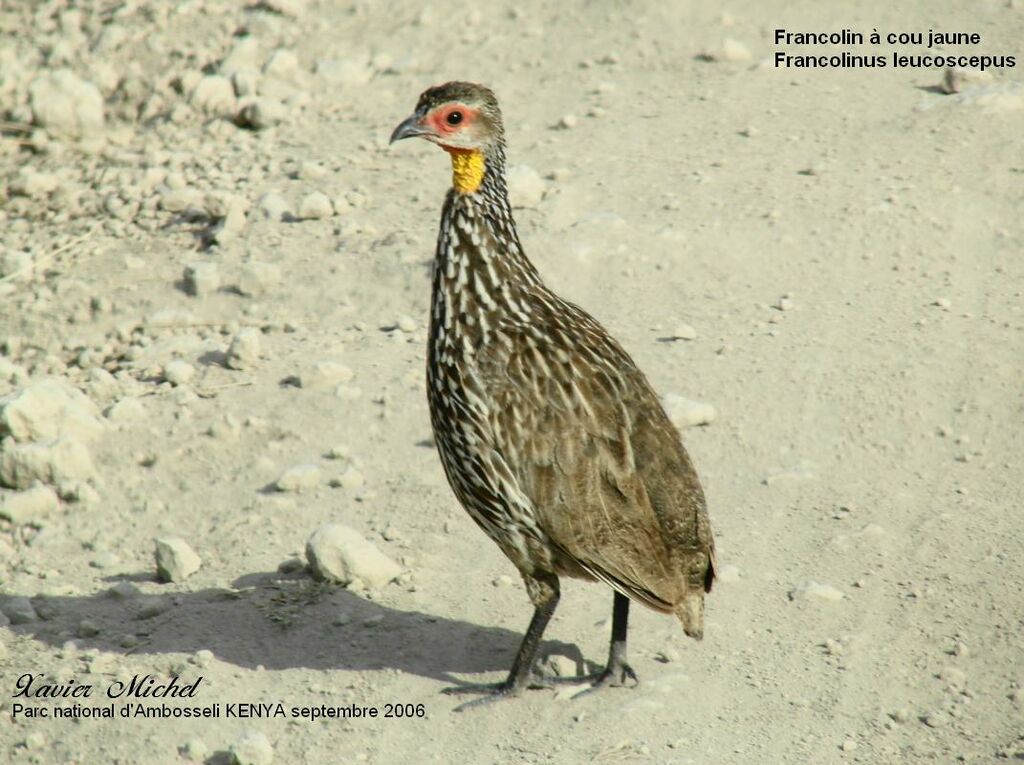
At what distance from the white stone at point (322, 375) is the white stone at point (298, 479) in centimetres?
79

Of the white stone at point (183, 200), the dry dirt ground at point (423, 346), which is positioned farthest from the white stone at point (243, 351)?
the white stone at point (183, 200)

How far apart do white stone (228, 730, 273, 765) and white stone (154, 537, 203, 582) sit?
138 centimetres

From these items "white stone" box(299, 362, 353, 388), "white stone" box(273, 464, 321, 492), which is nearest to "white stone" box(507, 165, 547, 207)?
"white stone" box(299, 362, 353, 388)

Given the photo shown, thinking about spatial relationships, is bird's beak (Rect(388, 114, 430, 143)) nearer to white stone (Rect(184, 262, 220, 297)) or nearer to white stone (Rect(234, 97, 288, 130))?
white stone (Rect(184, 262, 220, 297))

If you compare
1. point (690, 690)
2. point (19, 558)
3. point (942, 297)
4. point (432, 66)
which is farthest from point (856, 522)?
point (432, 66)

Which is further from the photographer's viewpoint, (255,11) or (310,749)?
(255,11)

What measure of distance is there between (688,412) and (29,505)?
3.37 meters

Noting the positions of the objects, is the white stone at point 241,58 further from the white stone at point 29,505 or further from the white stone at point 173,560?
the white stone at point 173,560

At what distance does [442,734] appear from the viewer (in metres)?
5.64

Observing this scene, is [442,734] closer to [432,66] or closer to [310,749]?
[310,749]

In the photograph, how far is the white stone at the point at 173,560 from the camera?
21.5ft

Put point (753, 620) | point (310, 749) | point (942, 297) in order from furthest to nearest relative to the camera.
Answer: point (942, 297)
point (753, 620)
point (310, 749)

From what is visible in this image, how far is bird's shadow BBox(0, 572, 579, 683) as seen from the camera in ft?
20.0

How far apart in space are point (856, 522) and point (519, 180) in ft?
11.4
